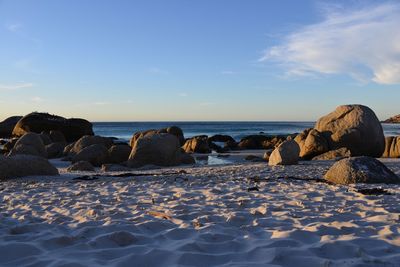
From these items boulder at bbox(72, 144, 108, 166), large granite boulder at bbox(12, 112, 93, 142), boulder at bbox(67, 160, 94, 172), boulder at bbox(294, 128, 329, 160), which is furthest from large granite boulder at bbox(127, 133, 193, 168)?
large granite boulder at bbox(12, 112, 93, 142)

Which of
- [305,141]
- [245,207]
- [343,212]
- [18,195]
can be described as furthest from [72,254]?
[305,141]

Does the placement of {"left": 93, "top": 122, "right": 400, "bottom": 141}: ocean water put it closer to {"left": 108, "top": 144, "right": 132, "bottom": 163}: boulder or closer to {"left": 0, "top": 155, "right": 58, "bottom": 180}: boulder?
{"left": 108, "top": 144, "right": 132, "bottom": 163}: boulder

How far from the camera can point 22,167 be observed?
10664mm

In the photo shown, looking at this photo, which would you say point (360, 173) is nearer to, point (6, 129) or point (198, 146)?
point (198, 146)

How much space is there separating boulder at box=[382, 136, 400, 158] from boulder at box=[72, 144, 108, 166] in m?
11.9

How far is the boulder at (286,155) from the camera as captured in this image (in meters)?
13.0

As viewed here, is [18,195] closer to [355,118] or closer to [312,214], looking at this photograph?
[312,214]

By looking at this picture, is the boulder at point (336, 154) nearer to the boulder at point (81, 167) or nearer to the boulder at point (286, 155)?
the boulder at point (286, 155)

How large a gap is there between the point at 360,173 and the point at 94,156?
11.3m

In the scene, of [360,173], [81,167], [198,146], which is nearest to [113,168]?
[81,167]

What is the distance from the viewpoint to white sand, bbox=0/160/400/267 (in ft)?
11.9

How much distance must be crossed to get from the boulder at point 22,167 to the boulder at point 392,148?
13.5 meters

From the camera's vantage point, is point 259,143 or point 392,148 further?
point 259,143

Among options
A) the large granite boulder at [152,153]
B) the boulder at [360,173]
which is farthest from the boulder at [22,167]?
the boulder at [360,173]
